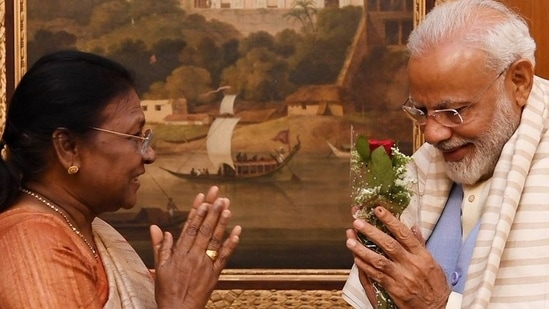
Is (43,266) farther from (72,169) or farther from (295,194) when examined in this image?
(295,194)

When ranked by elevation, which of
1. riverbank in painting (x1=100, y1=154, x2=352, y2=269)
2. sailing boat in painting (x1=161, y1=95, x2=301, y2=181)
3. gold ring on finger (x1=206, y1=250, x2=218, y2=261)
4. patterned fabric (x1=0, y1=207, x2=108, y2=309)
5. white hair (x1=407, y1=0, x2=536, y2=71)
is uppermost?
white hair (x1=407, y1=0, x2=536, y2=71)

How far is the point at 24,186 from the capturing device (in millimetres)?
2955

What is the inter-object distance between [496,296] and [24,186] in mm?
1483

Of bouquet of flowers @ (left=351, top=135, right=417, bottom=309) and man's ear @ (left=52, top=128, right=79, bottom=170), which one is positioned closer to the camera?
bouquet of flowers @ (left=351, top=135, right=417, bottom=309)

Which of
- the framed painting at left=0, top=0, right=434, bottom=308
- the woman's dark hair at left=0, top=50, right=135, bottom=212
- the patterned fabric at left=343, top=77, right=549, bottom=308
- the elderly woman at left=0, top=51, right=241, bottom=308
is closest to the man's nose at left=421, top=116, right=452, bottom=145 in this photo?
the patterned fabric at left=343, top=77, right=549, bottom=308

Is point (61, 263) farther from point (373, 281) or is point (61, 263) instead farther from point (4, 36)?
point (4, 36)

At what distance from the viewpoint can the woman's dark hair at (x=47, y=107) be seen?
2869mm

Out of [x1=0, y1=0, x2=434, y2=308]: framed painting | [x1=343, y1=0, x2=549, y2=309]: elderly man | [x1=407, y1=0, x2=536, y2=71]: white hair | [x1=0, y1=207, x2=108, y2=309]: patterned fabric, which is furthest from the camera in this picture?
[x1=0, y1=0, x2=434, y2=308]: framed painting

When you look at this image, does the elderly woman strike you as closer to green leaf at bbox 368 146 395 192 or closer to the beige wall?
green leaf at bbox 368 146 395 192

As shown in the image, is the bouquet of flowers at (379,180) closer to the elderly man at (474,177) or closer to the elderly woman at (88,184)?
the elderly man at (474,177)

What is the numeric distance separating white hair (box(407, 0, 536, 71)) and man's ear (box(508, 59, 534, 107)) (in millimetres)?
22

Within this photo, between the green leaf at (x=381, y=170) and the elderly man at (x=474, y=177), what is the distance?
0.27ft

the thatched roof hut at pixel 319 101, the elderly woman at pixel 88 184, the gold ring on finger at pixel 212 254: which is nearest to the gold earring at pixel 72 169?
the elderly woman at pixel 88 184

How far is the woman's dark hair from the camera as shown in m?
2.87
